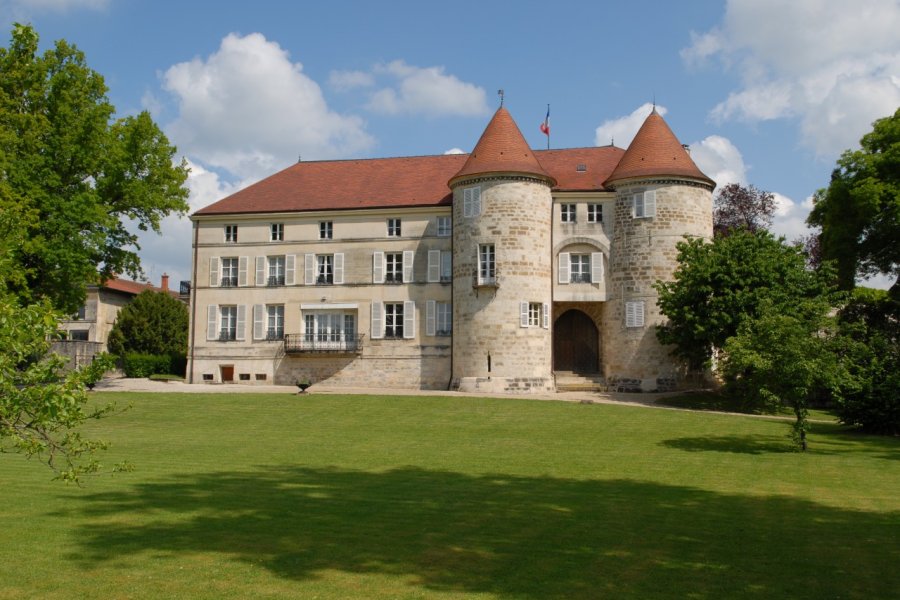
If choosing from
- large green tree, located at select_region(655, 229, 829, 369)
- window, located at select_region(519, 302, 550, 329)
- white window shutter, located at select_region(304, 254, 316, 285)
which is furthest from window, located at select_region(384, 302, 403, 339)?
large green tree, located at select_region(655, 229, 829, 369)

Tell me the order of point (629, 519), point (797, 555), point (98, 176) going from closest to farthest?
point (797, 555) → point (629, 519) → point (98, 176)

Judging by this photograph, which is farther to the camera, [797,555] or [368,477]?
[368,477]

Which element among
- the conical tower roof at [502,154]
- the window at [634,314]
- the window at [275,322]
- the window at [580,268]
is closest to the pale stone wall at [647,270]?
the window at [634,314]

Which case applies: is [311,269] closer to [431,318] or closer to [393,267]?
[393,267]

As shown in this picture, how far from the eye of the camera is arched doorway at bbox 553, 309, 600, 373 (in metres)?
38.5

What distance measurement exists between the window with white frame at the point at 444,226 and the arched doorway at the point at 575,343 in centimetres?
651

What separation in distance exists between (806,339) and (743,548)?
1152cm

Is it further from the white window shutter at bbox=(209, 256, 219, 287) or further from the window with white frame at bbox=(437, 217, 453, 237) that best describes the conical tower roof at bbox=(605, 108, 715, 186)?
the white window shutter at bbox=(209, 256, 219, 287)

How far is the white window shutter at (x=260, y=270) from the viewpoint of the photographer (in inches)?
1585

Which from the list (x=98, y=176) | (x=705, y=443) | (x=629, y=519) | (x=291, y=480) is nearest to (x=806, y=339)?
(x=705, y=443)

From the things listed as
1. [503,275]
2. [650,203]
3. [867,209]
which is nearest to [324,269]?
[503,275]

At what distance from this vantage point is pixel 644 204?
3619 centimetres

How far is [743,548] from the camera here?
9844 millimetres

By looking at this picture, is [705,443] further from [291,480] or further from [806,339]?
[291,480]
